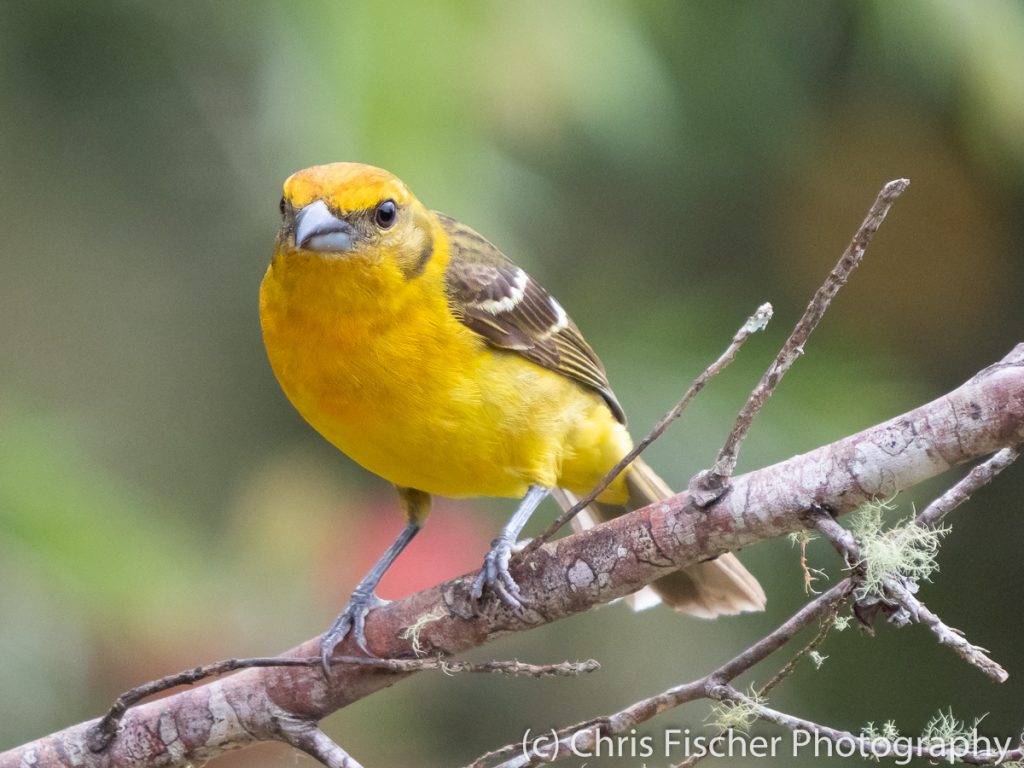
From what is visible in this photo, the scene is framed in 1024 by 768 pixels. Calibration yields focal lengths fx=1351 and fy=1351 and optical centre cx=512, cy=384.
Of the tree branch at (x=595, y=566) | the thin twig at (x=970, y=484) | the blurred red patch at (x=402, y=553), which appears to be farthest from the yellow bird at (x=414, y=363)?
the thin twig at (x=970, y=484)

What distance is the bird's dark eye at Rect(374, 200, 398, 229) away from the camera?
331 cm

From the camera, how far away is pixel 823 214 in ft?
17.5

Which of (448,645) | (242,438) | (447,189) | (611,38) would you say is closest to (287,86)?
(447,189)

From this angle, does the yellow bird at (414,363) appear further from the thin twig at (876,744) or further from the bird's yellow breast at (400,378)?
the thin twig at (876,744)

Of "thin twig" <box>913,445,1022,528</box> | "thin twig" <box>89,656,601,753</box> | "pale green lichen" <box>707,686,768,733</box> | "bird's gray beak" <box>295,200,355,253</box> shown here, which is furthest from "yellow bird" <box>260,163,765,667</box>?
"thin twig" <box>913,445,1022,528</box>

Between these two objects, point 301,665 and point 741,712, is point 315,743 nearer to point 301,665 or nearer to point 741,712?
point 301,665

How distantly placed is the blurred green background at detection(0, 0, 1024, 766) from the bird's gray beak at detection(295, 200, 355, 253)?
43 centimetres

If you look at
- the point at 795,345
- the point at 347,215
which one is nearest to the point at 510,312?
the point at 347,215

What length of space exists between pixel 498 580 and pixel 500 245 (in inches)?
66.1

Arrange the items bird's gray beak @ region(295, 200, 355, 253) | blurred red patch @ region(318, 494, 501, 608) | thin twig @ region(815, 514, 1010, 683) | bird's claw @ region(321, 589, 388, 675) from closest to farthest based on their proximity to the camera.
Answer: thin twig @ region(815, 514, 1010, 683) < bird's claw @ region(321, 589, 388, 675) < bird's gray beak @ region(295, 200, 355, 253) < blurred red patch @ region(318, 494, 501, 608)

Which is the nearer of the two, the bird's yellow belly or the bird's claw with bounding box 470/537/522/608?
the bird's claw with bounding box 470/537/522/608

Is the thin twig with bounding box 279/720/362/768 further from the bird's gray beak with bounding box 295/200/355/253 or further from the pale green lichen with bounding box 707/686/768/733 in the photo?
the bird's gray beak with bounding box 295/200/355/253

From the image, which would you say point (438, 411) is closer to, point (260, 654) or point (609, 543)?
point (609, 543)

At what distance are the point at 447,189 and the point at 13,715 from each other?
73.5 inches
